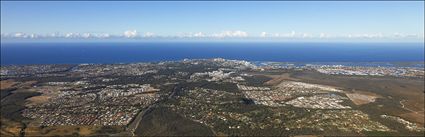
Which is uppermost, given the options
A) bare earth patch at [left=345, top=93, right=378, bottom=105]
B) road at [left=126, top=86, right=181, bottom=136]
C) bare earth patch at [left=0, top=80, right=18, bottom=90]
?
bare earth patch at [left=0, top=80, right=18, bottom=90]

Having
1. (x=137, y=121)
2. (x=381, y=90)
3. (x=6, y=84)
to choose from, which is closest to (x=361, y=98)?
(x=381, y=90)

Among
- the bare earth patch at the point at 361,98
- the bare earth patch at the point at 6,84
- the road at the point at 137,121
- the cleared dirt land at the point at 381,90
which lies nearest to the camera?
the road at the point at 137,121

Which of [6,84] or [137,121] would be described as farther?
[6,84]

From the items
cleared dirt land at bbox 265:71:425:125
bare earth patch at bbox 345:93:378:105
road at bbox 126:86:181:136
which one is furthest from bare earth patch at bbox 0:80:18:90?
bare earth patch at bbox 345:93:378:105

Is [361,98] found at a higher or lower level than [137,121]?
higher

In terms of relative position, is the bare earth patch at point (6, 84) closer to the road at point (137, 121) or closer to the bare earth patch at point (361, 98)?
the road at point (137, 121)

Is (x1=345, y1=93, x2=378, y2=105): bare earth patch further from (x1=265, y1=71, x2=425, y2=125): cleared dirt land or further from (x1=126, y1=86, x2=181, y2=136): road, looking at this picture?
(x1=126, y1=86, x2=181, y2=136): road

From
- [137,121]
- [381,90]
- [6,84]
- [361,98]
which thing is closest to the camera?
[137,121]

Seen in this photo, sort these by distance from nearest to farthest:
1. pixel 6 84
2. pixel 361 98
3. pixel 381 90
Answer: pixel 361 98
pixel 381 90
pixel 6 84

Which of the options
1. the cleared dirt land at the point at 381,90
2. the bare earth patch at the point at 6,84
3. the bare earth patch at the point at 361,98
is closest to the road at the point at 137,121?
the cleared dirt land at the point at 381,90

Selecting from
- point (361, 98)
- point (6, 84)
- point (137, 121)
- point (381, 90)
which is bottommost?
point (137, 121)

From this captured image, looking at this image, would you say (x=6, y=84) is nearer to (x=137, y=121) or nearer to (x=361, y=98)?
(x=137, y=121)

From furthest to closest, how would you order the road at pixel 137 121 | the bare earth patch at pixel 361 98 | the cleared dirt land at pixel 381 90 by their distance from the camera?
the bare earth patch at pixel 361 98 → the cleared dirt land at pixel 381 90 → the road at pixel 137 121
